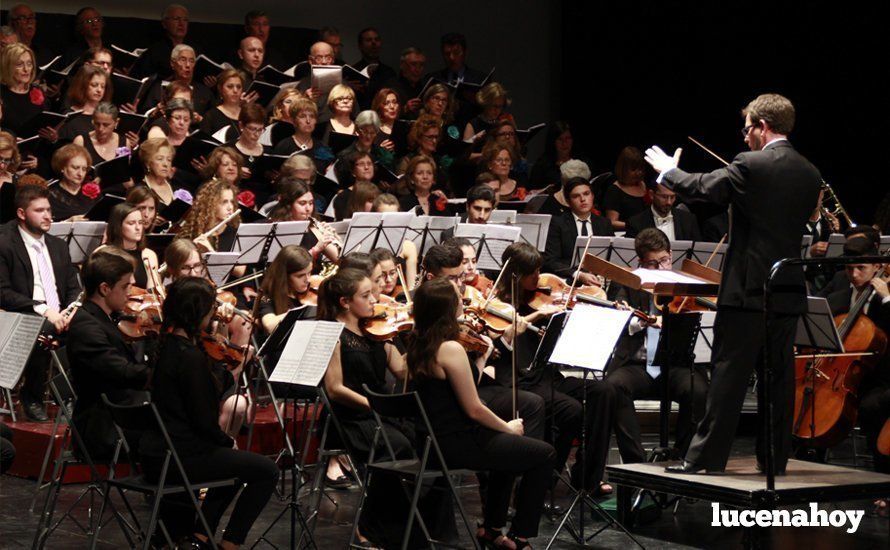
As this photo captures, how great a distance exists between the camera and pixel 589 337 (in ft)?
17.1

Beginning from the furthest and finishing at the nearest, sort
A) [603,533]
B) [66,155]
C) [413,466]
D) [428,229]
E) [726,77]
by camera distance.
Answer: [726,77] < [428,229] < [66,155] < [603,533] < [413,466]

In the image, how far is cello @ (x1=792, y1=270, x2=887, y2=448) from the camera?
241 inches

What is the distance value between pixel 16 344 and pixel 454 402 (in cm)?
164

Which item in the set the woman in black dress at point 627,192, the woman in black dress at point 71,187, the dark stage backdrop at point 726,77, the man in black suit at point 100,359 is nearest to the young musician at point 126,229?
the woman in black dress at point 71,187

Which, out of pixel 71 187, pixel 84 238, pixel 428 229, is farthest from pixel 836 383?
pixel 71 187

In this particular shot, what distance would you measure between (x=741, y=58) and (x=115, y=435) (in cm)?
678

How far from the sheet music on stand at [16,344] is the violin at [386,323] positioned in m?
1.37

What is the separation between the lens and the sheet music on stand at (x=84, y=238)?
670 cm

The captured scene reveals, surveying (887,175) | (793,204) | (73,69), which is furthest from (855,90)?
(73,69)

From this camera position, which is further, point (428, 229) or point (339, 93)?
point (339, 93)

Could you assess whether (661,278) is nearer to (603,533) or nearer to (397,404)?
(603,533)

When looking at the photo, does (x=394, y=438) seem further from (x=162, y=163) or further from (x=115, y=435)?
(x=162, y=163)

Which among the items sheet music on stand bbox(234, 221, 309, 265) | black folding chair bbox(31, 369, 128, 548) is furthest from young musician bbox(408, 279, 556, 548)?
sheet music on stand bbox(234, 221, 309, 265)

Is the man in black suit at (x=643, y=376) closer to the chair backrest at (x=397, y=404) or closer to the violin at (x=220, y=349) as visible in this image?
the chair backrest at (x=397, y=404)
